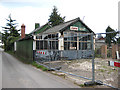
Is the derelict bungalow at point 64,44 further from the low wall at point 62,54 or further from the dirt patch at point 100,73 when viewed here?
the dirt patch at point 100,73

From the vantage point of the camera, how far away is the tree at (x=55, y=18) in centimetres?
4100

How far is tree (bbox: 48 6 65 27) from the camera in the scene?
41003 millimetres

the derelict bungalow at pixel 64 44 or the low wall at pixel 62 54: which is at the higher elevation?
the derelict bungalow at pixel 64 44

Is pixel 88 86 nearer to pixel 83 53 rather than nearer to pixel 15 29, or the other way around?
pixel 83 53

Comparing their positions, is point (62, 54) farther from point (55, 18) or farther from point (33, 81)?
point (55, 18)

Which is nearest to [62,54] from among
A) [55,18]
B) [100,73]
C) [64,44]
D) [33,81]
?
[64,44]

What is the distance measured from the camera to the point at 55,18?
42188mm

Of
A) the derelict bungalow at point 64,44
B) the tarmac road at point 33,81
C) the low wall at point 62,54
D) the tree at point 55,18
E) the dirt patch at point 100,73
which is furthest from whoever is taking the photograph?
the tree at point 55,18

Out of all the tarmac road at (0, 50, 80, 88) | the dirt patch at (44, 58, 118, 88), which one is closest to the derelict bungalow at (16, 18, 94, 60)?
the dirt patch at (44, 58, 118, 88)

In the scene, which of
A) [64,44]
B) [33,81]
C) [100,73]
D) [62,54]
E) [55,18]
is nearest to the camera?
[33,81]

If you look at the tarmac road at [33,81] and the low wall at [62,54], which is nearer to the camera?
the tarmac road at [33,81]

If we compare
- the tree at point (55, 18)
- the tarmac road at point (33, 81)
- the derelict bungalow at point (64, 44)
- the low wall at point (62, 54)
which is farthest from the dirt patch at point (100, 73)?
the tree at point (55, 18)

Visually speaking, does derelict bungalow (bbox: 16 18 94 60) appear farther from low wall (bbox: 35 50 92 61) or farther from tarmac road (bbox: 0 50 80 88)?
tarmac road (bbox: 0 50 80 88)

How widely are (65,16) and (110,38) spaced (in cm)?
4168
